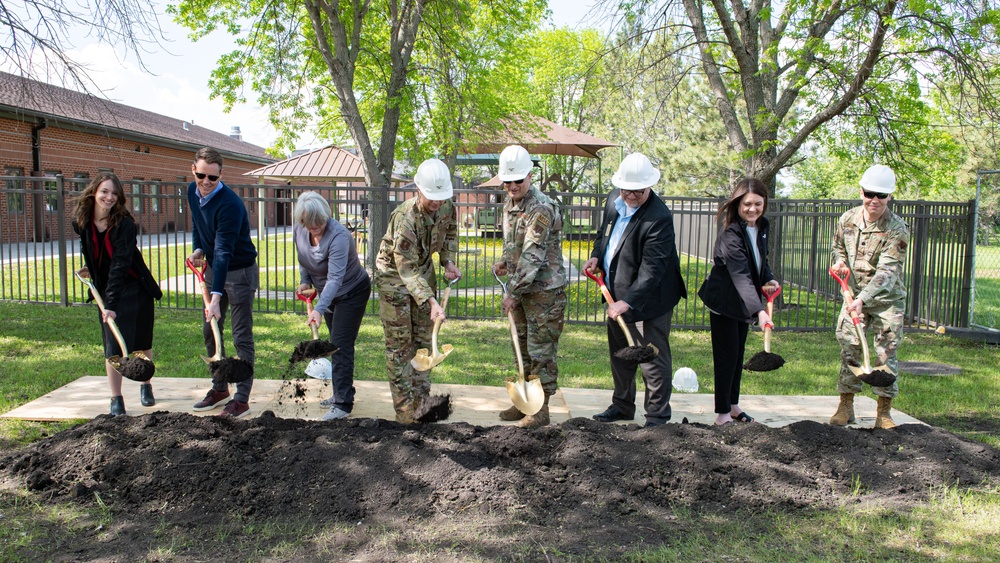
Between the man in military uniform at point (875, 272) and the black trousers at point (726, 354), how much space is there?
0.76 m

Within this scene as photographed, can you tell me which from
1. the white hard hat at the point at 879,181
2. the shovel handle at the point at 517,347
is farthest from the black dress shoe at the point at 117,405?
the white hard hat at the point at 879,181

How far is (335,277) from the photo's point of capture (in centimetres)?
485

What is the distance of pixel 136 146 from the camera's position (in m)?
26.1

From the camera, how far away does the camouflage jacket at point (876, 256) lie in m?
4.96

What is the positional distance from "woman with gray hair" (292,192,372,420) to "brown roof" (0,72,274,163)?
261 centimetres

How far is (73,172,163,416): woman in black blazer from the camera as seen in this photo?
4.90 meters

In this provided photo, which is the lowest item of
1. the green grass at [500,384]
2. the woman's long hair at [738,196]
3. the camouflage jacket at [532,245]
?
the green grass at [500,384]

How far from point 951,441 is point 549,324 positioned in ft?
8.77

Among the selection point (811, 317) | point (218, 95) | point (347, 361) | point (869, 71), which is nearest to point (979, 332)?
point (811, 317)

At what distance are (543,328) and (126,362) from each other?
2.74 m

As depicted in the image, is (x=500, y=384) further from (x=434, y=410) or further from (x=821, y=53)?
(x=821, y=53)

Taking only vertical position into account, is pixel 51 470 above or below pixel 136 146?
below

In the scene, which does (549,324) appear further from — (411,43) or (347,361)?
(411,43)

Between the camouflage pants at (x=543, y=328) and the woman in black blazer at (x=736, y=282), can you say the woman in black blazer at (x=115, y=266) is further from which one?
the woman in black blazer at (x=736, y=282)
